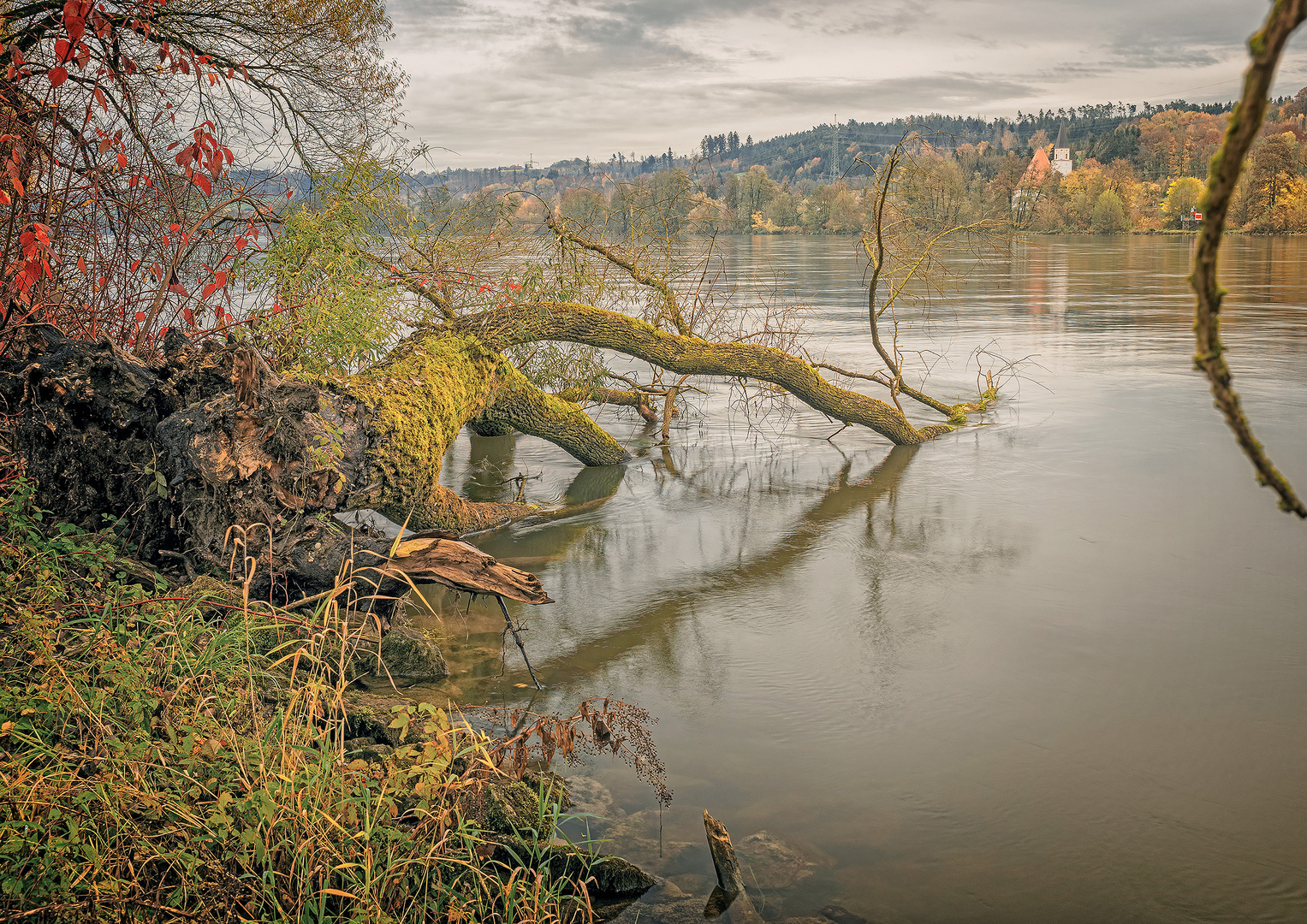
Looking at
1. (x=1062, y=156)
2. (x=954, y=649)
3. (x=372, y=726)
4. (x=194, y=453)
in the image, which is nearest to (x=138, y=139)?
(x=194, y=453)

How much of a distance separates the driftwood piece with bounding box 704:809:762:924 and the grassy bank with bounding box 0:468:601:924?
64 centimetres

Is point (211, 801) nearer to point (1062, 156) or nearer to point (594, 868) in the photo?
point (594, 868)

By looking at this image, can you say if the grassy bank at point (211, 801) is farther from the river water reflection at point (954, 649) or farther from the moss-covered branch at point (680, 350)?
the moss-covered branch at point (680, 350)

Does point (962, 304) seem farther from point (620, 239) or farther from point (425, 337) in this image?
point (425, 337)

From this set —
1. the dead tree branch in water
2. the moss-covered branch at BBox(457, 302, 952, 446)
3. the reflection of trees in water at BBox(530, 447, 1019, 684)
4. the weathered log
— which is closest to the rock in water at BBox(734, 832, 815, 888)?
the reflection of trees in water at BBox(530, 447, 1019, 684)

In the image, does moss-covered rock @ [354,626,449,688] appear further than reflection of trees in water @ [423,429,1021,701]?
No

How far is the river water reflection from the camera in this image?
4801mm

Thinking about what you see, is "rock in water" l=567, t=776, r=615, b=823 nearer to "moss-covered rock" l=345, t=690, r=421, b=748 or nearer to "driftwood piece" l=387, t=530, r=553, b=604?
"moss-covered rock" l=345, t=690, r=421, b=748

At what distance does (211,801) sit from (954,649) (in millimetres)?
5664

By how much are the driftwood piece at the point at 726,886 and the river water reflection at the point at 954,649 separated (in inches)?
5.8

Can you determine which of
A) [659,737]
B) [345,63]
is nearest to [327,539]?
[659,737]

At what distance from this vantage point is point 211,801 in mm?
3566

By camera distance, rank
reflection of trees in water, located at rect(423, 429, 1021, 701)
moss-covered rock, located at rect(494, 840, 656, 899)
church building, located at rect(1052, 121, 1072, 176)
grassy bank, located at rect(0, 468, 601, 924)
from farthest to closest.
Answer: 1. church building, located at rect(1052, 121, 1072, 176)
2. reflection of trees in water, located at rect(423, 429, 1021, 701)
3. moss-covered rock, located at rect(494, 840, 656, 899)
4. grassy bank, located at rect(0, 468, 601, 924)

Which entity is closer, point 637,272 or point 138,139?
point 138,139
